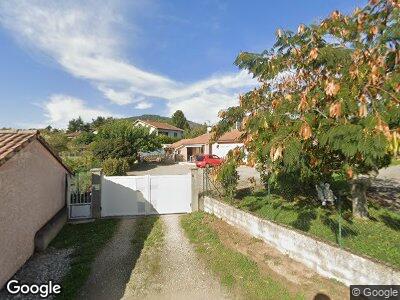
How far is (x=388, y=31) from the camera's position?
8008 millimetres

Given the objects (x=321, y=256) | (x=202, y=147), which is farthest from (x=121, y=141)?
(x=321, y=256)

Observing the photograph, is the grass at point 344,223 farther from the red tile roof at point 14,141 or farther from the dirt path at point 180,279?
the red tile roof at point 14,141

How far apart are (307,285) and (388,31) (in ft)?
21.8

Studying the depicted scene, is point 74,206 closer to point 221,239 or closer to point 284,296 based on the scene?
point 221,239

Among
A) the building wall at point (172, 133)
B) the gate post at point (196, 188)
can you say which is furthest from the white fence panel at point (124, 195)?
the building wall at point (172, 133)

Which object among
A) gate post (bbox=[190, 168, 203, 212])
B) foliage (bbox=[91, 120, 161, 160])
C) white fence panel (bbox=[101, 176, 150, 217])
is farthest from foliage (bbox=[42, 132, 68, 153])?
gate post (bbox=[190, 168, 203, 212])

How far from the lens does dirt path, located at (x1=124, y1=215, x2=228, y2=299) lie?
23.7 ft

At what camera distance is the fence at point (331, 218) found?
28.7ft

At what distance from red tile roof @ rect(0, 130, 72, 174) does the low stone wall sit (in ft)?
24.3

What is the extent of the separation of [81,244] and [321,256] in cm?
768

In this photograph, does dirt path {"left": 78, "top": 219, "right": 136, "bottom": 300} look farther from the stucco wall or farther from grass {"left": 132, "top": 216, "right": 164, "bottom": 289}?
the stucco wall

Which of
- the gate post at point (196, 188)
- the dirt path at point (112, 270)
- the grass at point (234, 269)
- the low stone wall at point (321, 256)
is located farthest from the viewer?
the gate post at point (196, 188)

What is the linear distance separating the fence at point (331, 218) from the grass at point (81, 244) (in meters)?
4.45

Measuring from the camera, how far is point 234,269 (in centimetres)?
835
